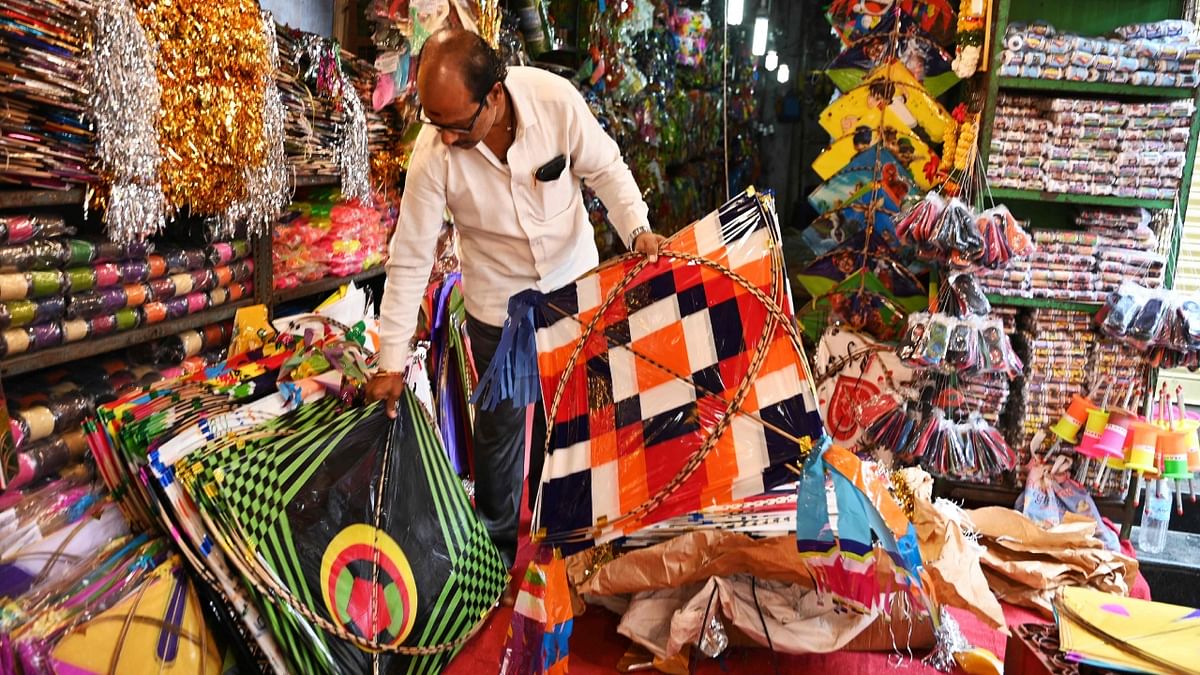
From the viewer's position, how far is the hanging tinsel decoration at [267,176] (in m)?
2.85

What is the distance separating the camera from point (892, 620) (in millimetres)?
2430

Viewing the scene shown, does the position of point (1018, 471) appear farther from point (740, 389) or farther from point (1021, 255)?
point (740, 389)

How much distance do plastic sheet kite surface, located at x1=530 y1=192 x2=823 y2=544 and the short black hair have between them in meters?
0.52

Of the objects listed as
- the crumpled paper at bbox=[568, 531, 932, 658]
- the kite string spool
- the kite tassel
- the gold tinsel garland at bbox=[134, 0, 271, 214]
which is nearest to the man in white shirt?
the kite tassel

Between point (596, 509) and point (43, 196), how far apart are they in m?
1.54

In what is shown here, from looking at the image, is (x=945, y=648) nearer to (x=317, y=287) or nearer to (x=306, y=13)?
(x=317, y=287)

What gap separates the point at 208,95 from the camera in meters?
2.61

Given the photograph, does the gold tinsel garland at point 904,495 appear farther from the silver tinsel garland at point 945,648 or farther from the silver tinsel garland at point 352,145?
the silver tinsel garland at point 352,145

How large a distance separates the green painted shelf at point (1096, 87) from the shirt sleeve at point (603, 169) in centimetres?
176

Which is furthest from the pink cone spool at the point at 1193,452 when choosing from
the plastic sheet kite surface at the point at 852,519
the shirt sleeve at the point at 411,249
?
the shirt sleeve at the point at 411,249

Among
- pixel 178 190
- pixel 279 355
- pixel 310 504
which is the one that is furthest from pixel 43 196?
pixel 310 504

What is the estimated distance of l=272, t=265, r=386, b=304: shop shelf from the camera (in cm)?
329

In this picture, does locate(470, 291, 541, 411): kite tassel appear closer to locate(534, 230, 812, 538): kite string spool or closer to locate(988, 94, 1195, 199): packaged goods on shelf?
locate(534, 230, 812, 538): kite string spool

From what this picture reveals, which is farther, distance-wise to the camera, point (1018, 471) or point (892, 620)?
point (1018, 471)
